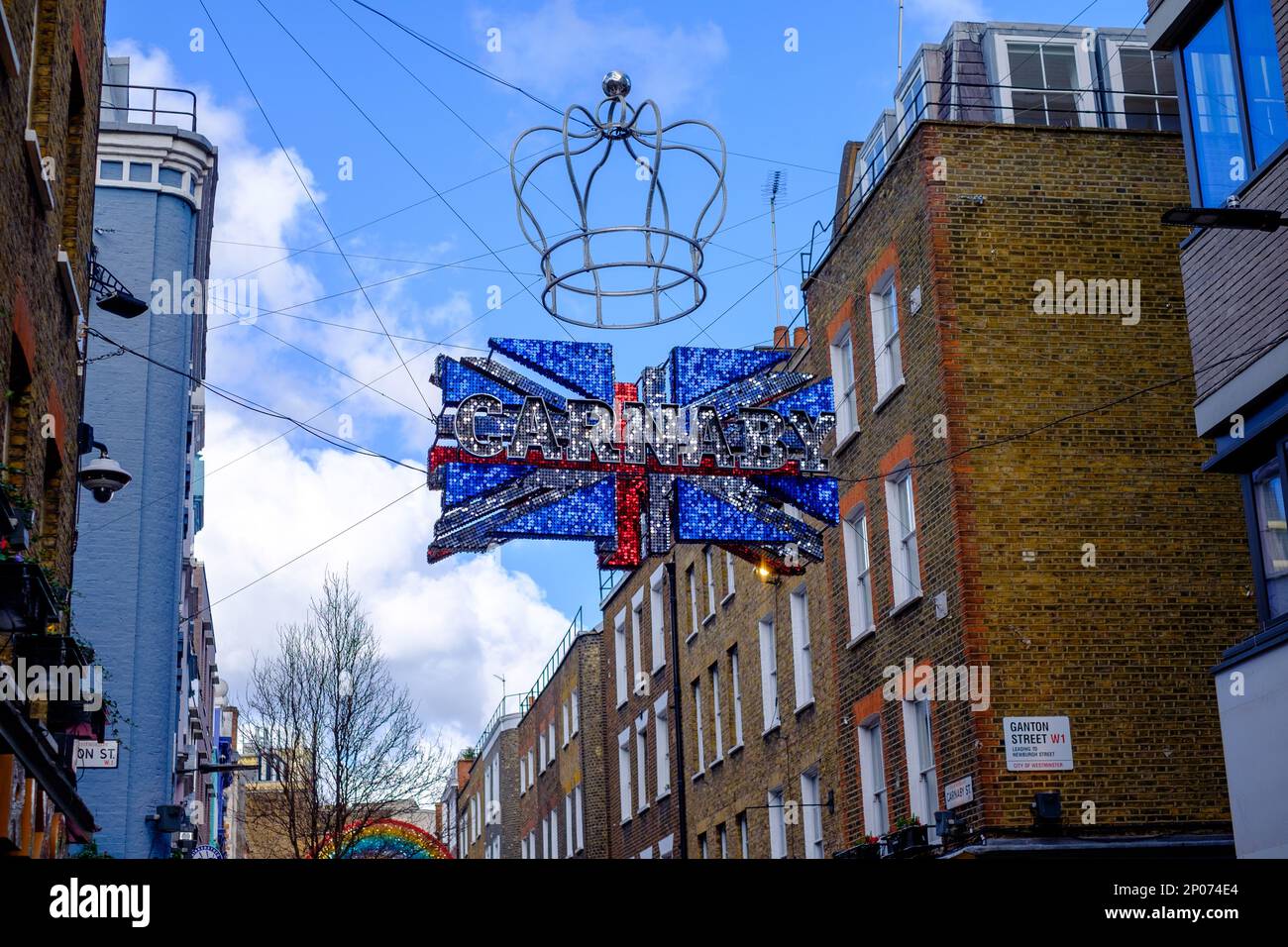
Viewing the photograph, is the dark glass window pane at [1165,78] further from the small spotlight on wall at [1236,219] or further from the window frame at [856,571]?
the small spotlight on wall at [1236,219]

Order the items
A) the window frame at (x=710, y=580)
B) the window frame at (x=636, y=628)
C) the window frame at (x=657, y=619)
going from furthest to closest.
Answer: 1. the window frame at (x=636, y=628)
2. the window frame at (x=657, y=619)
3. the window frame at (x=710, y=580)

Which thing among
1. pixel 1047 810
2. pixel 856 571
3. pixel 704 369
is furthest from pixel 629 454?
pixel 856 571

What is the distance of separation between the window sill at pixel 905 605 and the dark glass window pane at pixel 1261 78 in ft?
30.0

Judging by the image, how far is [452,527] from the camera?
55.4ft

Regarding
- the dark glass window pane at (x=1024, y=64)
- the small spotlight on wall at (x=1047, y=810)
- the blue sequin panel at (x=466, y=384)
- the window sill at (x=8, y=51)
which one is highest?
the dark glass window pane at (x=1024, y=64)

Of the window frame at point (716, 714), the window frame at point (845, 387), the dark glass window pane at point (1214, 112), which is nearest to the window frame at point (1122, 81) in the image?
the window frame at point (845, 387)

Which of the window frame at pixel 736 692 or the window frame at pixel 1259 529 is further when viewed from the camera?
the window frame at pixel 736 692

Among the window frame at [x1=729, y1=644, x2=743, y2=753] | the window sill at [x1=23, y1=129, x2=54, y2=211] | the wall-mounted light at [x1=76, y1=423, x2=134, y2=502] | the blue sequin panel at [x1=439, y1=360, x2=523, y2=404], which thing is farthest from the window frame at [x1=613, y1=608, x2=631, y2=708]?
the window sill at [x1=23, y1=129, x2=54, y2=211]

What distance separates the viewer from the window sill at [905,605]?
2380cm

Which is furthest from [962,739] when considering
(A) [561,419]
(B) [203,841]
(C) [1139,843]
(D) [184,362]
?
(B) [203,841]

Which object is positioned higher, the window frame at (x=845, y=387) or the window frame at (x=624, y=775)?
the window frame at (x=845, y=387)

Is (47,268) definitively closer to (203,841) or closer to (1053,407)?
(1053,407)

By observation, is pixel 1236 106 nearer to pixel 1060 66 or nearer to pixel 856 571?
pixel 1060 66

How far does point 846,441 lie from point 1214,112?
421 inches
